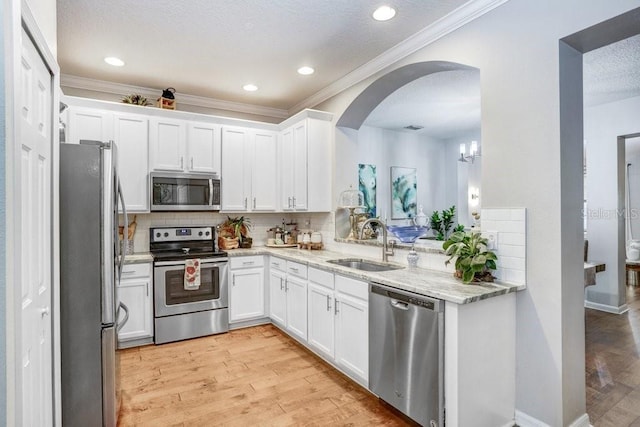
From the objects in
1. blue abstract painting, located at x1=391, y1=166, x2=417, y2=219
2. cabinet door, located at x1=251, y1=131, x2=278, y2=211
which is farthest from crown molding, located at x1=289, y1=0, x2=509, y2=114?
blue abstract painting, located at x1=391, y1=166, x2=417, y2=219

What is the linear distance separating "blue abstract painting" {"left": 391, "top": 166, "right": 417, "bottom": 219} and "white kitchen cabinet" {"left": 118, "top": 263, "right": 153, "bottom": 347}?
408cm

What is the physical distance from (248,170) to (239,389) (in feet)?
8.31

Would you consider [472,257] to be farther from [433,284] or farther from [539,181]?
[539,181]

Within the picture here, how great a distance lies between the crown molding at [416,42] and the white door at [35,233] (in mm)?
2527

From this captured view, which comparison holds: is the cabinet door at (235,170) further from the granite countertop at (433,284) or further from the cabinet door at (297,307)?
the granite countertop at (433,284)

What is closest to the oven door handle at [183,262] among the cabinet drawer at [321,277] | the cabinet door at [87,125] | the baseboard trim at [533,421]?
the cabinet drawer at [321,277]

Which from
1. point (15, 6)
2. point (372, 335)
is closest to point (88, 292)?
point (15, 6)

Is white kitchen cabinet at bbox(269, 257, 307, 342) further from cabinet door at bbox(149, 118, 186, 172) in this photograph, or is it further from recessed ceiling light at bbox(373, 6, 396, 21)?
recessed ceiling light at bbox(373, 6, 396, 21)

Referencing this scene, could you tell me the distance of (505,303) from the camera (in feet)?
7.02

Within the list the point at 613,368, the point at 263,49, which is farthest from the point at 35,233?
the point at 613,368

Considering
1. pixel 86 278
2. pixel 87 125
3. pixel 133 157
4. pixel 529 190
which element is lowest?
pixel 86 278

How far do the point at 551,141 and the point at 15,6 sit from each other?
8.22 ft

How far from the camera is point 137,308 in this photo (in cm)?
346

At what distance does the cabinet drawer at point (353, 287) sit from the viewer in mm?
2500
